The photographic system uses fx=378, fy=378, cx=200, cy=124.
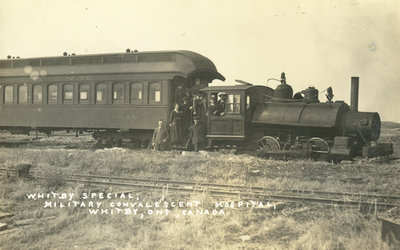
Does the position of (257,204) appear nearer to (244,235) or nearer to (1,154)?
(244,235)

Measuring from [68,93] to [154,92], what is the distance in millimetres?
4008

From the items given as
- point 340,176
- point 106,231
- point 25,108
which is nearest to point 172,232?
point 106,231

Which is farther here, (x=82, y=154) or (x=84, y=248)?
(x=82, y=154)

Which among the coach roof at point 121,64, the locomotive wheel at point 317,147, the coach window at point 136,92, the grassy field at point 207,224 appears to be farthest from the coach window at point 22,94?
the locomotive wheel at point 317,147

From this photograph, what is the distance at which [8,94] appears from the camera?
55.8 feet

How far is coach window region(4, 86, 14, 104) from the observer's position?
664 inches

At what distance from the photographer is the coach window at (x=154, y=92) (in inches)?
559

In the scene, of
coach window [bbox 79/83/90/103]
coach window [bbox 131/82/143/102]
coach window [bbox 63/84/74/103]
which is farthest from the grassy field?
coach window [bbox 63/84/74/103]

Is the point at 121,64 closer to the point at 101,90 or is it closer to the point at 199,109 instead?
the point at 101,90

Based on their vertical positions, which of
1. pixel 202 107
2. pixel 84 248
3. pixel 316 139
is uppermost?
pixel 202 107

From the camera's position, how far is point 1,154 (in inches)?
490

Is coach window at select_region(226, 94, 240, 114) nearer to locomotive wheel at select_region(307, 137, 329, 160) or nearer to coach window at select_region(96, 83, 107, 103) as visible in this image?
locomotive wheel at select_region(307, 137, 329, 160)

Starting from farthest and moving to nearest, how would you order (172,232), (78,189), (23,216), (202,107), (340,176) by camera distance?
(202,107)
(340,176)
(78,189)
(23,216)
(172,232)

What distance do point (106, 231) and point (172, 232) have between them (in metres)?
0.93
